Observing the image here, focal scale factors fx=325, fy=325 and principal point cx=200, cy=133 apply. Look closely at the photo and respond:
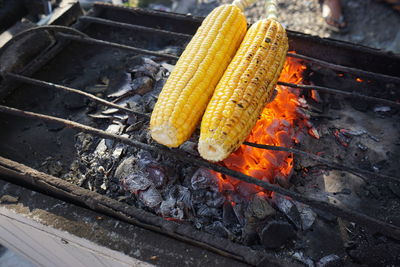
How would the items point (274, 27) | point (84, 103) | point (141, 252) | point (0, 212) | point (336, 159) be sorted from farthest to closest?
point (84, 103), point (336, 159), point (274, 27), point (0, 212), point (141, 252)

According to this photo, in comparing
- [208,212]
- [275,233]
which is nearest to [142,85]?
[208,212]

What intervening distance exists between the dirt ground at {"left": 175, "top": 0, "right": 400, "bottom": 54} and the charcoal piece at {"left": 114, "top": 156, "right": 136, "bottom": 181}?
451 cm

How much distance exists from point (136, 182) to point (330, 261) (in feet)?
4.70

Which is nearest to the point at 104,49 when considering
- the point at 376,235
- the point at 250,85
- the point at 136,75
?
the point at 136,75

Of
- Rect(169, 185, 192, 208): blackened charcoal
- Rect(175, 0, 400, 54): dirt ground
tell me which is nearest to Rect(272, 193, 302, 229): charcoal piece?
Rect(169, 185, 192, 208): blackened charcoal

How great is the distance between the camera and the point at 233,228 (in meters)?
2.26

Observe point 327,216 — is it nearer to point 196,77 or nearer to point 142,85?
point 196,77

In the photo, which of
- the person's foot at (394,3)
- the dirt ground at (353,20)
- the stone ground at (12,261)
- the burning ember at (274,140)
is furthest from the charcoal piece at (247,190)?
the person's foot at (394,3)

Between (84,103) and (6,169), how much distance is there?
1018mm

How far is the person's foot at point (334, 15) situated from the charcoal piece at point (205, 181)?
15.1 ft

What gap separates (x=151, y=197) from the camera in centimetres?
236

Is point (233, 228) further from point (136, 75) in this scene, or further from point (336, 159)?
point (136, 75)

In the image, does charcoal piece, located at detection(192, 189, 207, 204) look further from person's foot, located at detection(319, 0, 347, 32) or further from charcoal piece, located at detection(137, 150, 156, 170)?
person's foot, located at detection(319, 0, 347, 32)

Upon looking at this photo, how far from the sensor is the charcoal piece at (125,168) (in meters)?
2.51
